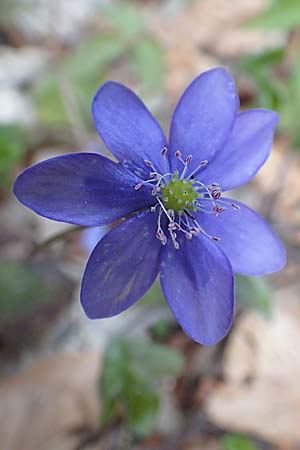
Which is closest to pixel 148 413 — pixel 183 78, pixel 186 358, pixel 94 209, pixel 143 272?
pixel 186 358

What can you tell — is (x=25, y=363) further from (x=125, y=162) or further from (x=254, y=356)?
(x=125, y=162)

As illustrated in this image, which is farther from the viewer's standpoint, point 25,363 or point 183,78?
point 183,78

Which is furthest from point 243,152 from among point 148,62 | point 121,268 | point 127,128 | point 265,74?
point 148,62

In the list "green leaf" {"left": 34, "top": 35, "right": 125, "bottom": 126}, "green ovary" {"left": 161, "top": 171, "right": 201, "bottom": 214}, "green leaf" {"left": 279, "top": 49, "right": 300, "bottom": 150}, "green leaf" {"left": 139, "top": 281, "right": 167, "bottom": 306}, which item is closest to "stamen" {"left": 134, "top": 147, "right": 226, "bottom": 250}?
"green ovary" {"left": 161, "top": 171, "right": 201, "bottom": 214}

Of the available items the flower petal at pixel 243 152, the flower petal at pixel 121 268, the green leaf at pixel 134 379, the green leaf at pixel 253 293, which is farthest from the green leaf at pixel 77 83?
the flower petal at pixel 121 268

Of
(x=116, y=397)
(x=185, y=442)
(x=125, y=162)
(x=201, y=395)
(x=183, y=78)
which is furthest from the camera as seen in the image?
(x=183, y=78)

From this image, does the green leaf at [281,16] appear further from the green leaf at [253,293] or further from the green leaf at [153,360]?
the green leaf at [153,360]

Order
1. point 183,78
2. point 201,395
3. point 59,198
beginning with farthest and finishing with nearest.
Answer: point 183,78 → point 201,395 → point 59,198
